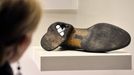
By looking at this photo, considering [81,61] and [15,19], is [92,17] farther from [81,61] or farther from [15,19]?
[15,19]

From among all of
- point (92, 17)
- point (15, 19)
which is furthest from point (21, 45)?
point (92, 17)

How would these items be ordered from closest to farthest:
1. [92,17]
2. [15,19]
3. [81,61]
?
1. [15,19]
2. [81,61]
3. [92,17]

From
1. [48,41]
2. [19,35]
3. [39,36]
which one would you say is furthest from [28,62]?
[19,35]

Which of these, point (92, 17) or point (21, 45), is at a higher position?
point (21, 45)

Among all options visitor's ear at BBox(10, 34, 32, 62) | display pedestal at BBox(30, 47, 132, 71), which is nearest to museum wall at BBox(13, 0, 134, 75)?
display pedestal at BBox(30, 47, 132, 71)

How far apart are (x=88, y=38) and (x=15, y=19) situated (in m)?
0.65

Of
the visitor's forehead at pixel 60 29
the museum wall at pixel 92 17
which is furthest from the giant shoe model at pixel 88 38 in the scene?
the museum wall at pixel 92 17

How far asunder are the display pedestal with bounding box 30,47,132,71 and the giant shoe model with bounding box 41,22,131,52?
0.04m

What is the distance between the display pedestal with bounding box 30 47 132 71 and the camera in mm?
1007

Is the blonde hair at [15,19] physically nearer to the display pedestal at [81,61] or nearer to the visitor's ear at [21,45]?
the visitor's ear at [21,45]

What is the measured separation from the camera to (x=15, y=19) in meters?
0.46

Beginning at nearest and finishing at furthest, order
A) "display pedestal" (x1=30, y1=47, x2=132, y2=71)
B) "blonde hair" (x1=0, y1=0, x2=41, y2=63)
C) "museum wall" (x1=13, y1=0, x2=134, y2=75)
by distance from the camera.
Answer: "blonde hair" (x1=0, y1=0, x2=41, y2=63) → "display pedestal" (x1=30, y1=47, x2=132, y2=71) → "museum wall" (x1=13, y1=0, x2=134, y2=75)

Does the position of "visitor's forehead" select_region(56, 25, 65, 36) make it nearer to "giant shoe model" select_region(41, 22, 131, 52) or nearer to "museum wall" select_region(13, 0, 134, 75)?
"giant shoe model" select_region(41, 22, 131, 52)

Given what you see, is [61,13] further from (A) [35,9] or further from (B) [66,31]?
(A) [35,9]
